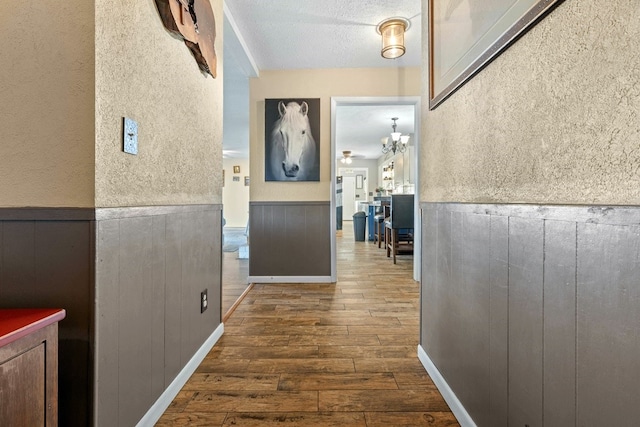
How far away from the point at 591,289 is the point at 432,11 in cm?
154

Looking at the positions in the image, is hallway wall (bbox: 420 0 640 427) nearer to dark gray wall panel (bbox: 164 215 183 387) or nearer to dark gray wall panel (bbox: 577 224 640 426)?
dark gray wall panel (bbox: 577 224 640 426)

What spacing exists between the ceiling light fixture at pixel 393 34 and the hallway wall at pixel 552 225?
1.63m

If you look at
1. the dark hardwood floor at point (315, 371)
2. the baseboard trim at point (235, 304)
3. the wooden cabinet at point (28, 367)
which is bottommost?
the dark hardwood floor at point (315, 371)

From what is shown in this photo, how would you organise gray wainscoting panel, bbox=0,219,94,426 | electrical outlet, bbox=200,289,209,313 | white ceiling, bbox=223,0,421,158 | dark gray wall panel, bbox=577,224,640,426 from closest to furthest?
dark gray wall panel, bbox=577,224,640,426
gray wainscoting panel, bbox=0,219,94,426
electrical outlet, bbox=200,289,209,313
white ceiling, bbox=223,0,421,158

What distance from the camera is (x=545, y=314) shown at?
779 millimetres

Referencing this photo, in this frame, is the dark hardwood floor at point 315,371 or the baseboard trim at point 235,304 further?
the baseboard trim at point 235,304

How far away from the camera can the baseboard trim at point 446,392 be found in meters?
1.20

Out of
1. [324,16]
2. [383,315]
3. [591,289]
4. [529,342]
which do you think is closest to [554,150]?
[591,289]

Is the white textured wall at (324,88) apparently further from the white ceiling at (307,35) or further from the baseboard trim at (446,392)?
the baseboard trim at (446,392)

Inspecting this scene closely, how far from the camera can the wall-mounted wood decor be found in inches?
50.6

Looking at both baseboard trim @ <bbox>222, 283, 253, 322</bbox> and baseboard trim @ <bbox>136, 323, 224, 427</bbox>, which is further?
baseboard trim @ <bbox>222, 283, 253, 322</bbox>

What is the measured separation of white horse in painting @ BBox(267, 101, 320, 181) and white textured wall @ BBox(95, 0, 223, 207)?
1.60m

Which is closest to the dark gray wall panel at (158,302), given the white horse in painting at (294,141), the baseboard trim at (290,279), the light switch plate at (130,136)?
the light switch plate at (130,136)

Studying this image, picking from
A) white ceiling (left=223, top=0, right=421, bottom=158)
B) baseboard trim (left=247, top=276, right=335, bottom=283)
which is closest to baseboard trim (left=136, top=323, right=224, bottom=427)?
baseboard trim (left=247, top=276, right=335, bottom=283)
